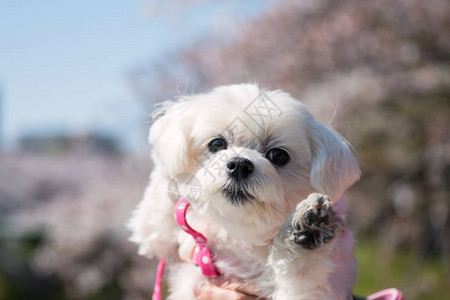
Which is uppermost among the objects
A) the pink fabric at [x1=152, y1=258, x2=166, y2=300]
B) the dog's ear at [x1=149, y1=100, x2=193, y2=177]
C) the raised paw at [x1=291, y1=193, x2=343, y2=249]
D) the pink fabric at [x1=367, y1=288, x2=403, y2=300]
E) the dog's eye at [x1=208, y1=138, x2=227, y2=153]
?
the dog's ear at [x1=149, y1=100, x2=193, y2=177]

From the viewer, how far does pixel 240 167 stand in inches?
55.9

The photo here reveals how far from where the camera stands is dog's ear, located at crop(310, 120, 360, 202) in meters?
1.41

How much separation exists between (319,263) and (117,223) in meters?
5.55

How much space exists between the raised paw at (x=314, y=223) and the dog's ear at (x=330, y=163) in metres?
0.11

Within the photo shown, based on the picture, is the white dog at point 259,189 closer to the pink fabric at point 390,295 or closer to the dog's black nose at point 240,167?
the dog's black nose at point 240,167

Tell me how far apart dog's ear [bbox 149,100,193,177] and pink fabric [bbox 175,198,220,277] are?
136 mm

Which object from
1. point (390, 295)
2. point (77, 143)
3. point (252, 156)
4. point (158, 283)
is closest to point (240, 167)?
point (252, 156)

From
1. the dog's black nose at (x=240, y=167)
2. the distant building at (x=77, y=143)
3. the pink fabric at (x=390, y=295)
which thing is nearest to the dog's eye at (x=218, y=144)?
the dog's black nose at (x=240, y=167)

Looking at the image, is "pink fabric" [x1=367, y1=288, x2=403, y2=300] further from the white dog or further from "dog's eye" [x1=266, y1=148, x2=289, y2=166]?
"dog's eye" [x1=266, y1=148, x2=289, y2=166]

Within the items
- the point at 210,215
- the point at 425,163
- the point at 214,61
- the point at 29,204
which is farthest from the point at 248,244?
the point at 29,204

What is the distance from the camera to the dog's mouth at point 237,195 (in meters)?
1.44

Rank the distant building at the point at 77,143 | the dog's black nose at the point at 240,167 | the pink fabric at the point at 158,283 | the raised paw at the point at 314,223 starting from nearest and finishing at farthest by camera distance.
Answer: the raised paw at the point at 314,223
the dog's black nose at the point at 240,167
the pink fabric at the point at 158,283
the distant building at the point at 77,143

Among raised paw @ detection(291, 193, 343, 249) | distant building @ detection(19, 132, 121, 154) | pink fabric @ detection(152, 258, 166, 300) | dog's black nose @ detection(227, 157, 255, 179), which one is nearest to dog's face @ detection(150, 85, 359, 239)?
dog's black nose @ detection(227, 157, 255, 179)

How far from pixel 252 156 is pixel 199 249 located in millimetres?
402
